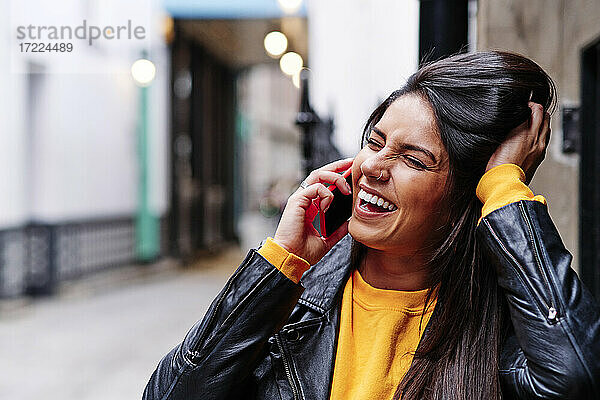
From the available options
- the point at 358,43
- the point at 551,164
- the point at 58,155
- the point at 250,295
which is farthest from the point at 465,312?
the point at 58,155

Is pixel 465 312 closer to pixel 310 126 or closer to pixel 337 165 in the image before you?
pixel 337 165

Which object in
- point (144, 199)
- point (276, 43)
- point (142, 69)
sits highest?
point (276, 43)

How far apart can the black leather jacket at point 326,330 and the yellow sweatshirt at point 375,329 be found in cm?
2

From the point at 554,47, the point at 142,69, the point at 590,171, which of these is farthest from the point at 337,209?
the point at 142,69

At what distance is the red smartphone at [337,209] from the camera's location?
4.50 ft

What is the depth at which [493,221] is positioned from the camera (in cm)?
111

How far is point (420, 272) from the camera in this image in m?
1.26

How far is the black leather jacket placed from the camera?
40.0 inches

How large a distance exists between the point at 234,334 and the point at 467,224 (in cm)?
47

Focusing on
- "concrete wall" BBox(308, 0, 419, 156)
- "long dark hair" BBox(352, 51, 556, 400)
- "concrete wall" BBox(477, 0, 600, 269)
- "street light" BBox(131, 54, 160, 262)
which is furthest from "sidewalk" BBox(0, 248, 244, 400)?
"long dark hair" BBox(352, 51, 556, 400)

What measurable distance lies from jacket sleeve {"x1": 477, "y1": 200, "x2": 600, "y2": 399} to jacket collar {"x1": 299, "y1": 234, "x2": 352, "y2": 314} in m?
0.30

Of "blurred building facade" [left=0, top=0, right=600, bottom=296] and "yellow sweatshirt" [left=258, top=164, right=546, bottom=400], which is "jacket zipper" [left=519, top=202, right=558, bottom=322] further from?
"blurred building facade" [left=0, top=0, right=600, bottom=296]

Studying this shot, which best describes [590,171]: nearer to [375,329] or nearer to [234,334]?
[375,329]

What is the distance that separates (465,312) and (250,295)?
381 millimetres
